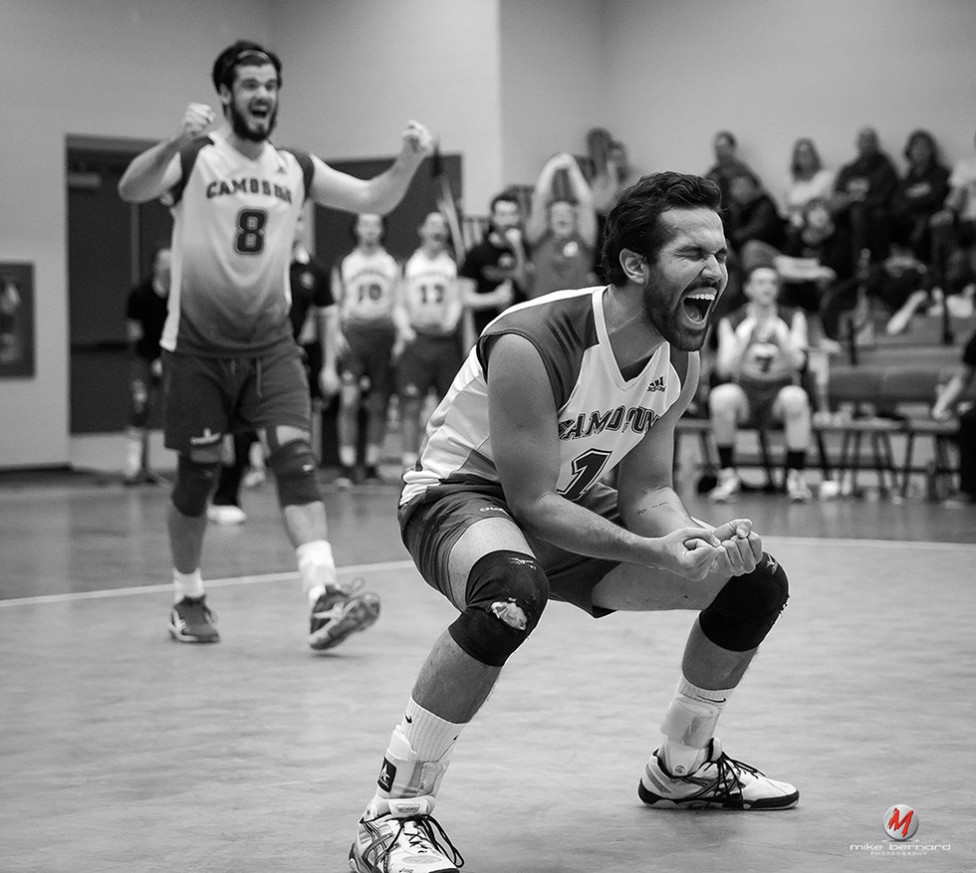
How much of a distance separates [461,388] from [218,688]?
6.43 ft

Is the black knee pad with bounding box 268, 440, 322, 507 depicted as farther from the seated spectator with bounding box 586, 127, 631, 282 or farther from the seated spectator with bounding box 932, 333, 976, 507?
the seated spectator with bounding box 586, 127, 631, 282

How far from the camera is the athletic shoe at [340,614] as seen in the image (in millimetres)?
5789

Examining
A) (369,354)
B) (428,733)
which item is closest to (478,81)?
(369,354)

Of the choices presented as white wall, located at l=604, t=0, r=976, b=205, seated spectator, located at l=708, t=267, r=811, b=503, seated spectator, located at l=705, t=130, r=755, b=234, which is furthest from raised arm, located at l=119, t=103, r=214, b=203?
white wall, located at l=604, t=0, r=976, b=205

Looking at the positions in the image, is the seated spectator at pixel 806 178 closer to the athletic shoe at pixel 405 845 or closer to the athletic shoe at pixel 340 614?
the athletic shoe at pixel 340 614

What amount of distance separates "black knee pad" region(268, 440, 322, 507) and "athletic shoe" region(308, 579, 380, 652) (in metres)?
0.36

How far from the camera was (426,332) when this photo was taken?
13.4 m

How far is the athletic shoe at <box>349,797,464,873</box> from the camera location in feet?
10.7

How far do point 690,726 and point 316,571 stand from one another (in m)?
2.37

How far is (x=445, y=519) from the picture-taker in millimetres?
3639

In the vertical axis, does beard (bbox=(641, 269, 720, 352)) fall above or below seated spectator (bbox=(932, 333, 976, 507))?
above

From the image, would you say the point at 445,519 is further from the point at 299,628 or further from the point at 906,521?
the point at 906,521

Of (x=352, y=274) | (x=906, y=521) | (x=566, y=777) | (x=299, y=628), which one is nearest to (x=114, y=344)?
(x=352, y=274)

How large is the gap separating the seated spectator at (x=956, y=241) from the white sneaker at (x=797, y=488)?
2.81m
